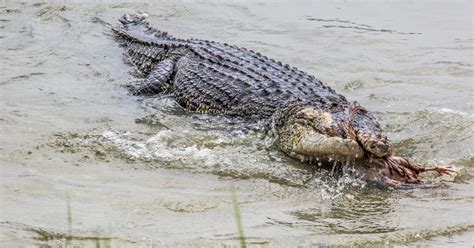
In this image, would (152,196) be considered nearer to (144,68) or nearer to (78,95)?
(78,95)

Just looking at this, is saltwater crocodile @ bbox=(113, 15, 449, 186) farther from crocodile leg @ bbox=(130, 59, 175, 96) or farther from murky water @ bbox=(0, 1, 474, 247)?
murky water @ bbox=(0, 1, 474, 247)

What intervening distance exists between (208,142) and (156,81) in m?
1.95

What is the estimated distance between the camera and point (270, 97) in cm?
643

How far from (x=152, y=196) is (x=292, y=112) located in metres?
1.74

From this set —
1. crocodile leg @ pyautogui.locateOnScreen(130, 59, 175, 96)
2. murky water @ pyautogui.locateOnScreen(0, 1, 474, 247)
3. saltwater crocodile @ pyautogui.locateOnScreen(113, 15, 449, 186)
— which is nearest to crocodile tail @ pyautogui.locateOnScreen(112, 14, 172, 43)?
saltwater crocodile @ pyautogui.locateOnScreen(113, 15, 449, 186)

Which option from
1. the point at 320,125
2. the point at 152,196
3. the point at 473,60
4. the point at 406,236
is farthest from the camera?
the point at 473,60

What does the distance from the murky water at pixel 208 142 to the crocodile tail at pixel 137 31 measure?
270 millimetres

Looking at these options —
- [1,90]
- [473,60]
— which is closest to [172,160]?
[1,90]

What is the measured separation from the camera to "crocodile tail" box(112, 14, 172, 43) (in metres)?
8.91

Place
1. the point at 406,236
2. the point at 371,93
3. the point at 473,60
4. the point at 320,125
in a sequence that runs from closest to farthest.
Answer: the point at 406,236 < the point at 320,125 < the point at 371,93 < the point at 473,60

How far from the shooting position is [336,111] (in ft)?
18.3

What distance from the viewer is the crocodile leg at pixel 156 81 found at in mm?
7633

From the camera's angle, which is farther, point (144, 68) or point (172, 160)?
point (144, 68)

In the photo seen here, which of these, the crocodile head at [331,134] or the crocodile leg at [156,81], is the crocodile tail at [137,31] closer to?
the crocodile leg at [156,81]
